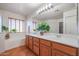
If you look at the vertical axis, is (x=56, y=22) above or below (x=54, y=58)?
above

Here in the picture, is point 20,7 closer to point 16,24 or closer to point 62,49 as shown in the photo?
point 16,24

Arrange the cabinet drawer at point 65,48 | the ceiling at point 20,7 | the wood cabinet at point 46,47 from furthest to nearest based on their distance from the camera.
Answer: the wood cabinet at point 46,47
the ceiling at point 20,7
the cabinet drawer at point 65,48

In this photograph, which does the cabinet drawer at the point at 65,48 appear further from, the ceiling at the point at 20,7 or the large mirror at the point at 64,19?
the ceiling at the point at 20,7

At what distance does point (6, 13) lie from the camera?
1.58m

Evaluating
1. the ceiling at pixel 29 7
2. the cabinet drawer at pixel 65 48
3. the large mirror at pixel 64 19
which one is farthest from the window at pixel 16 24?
the cabinet drawer at pixel 65 48

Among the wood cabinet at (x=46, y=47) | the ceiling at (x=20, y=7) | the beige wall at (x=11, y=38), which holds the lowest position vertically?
the wood cabinet at (x=46, y=47)

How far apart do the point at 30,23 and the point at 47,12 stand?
20.1 inches

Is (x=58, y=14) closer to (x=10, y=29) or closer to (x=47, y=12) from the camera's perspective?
(x=47, y=12)

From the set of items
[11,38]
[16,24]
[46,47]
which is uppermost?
[16,24]

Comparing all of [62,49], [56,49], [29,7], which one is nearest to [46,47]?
[56,49]

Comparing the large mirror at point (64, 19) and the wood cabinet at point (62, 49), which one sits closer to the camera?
the wood cabinet at point (62, 49)

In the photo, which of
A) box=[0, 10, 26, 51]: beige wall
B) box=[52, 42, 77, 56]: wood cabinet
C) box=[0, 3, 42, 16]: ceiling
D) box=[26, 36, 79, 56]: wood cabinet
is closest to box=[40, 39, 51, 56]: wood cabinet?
box=[26, 36, 79, 56]: wood cabinet

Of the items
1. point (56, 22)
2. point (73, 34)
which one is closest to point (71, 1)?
point (56, 22)

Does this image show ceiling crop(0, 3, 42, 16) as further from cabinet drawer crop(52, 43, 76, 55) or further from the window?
cabinet drawer crop(52, 43, 76, 55)
